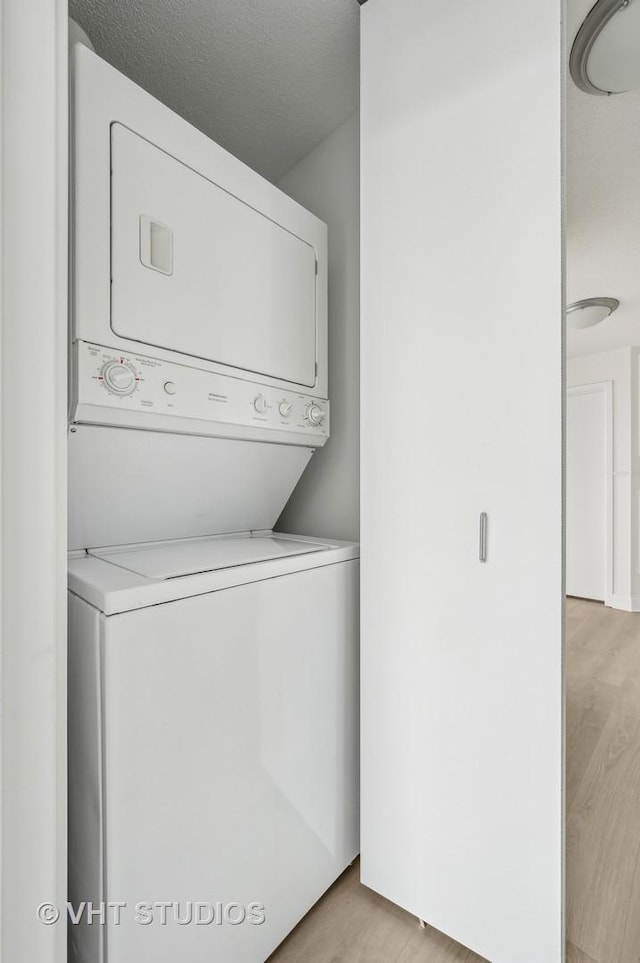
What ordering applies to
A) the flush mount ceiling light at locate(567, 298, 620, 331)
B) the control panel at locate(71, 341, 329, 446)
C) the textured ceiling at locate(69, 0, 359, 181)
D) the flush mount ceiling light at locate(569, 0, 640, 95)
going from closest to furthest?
1. the control panel at locate(71, 341, 329, 446)
2. the flush mount ceiling light at locate(569, 0, 640, 95)
3. the textured ceiling at locate(69, 0, 359, 181)
4. the flush mount ceiling light at locate(567, 298, 620, 331)

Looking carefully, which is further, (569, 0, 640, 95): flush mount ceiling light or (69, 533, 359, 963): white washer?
(569, 0, 640, 95): flush mount ceiling light

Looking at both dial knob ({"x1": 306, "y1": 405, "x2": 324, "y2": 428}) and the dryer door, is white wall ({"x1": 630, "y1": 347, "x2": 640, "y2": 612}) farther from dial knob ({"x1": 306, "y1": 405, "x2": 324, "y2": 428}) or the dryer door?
the dryer door

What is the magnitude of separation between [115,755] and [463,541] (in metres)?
0.90

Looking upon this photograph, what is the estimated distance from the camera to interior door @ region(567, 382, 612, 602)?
2.34 metres

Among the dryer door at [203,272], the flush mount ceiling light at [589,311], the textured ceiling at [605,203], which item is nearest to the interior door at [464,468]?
the dryer door at [203,272]

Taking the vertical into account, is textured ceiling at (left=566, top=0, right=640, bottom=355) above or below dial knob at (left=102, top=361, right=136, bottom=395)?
above

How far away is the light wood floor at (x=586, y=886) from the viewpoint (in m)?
1.21

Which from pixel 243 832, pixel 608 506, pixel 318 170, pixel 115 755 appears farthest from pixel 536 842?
pixel 318 170

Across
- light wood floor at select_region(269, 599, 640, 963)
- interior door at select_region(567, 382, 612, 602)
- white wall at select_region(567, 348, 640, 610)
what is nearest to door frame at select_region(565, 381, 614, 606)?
interior door at select_region(567, 382, 612, 602)

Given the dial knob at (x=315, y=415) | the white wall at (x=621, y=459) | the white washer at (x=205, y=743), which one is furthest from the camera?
the white wall at (x=621, y=459)
